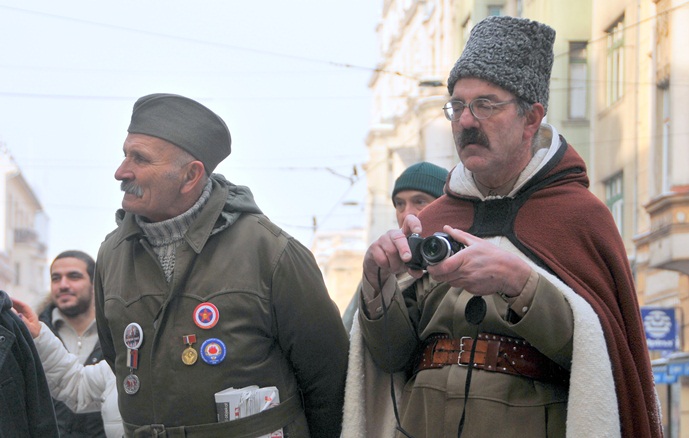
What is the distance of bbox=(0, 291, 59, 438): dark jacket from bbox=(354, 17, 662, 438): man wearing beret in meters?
1.53

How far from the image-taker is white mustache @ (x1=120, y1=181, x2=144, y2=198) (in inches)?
178

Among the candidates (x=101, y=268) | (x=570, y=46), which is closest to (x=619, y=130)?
(x=570, y=46)

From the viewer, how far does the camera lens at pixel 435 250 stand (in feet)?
11.1

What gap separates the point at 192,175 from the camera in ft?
15.3

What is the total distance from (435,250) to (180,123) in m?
1.59

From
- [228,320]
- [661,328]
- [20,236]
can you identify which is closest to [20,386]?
[228,320]

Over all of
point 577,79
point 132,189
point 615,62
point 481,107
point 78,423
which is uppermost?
point 577,79

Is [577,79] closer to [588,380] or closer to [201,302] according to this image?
[201,302]

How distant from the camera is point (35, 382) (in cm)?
483

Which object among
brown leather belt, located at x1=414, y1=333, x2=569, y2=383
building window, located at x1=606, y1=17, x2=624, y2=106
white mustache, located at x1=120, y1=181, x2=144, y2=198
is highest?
building window, located at x1=606, y1=17, x2=624, y2=106

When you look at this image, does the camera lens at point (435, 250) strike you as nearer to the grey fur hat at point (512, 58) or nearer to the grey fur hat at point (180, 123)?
the grey fur hat at point (512, 58)

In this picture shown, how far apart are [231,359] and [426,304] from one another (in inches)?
32.4

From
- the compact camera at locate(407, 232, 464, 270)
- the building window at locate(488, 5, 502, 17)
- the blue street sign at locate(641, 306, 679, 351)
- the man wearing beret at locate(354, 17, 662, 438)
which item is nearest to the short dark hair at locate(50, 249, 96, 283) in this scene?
the man wearing beret at locate(354, 17, 662, 438)

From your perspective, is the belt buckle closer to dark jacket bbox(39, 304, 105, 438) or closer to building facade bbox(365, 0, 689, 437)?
dark jacket bbox(39, 304, 105, 438)
